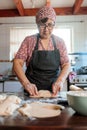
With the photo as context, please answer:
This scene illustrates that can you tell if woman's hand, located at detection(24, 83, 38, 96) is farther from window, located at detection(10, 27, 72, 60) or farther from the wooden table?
window, located at detection(10, 27, 72, 60)

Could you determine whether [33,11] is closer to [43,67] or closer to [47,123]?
[43,67]

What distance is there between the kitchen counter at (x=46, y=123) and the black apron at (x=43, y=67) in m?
0.68

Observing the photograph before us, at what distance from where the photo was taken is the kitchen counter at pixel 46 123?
0.58 metres

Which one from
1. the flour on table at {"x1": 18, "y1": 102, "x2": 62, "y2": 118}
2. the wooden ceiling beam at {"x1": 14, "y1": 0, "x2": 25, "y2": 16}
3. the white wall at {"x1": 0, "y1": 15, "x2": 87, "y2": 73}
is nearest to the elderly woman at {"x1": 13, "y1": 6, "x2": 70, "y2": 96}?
the flour on table at {"x1": 18, "y1": 102, "x2": 62, "y2": 118}

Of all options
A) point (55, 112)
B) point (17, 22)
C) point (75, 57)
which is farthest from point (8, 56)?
point (55, 112)

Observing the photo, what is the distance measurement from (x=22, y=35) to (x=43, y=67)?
2.60 m

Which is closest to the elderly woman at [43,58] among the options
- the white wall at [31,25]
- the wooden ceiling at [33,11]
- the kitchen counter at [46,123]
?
the kitchen counter at [46,123]

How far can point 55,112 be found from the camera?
74cm

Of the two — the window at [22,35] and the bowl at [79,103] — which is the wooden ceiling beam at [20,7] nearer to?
the window at [22,35]

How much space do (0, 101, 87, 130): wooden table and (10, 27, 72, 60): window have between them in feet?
10.5

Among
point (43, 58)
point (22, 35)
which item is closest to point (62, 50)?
point (43, 58)

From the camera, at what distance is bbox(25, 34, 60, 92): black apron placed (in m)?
1.38

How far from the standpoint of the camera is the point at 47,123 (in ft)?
2.01

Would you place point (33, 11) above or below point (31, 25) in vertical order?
above
